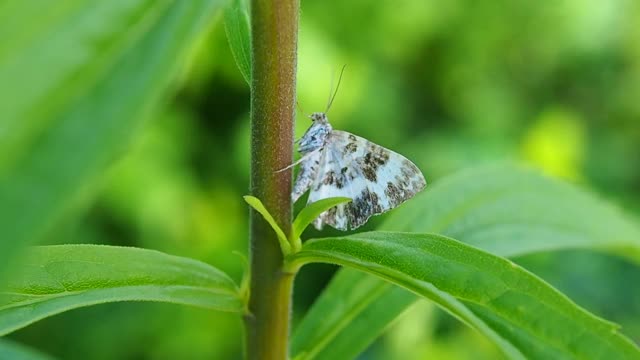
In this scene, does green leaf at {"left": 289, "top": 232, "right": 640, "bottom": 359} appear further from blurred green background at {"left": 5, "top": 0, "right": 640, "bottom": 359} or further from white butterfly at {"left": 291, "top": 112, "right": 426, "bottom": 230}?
blurred green background at {"left": 5, "top": 0, "right": 640, "bottom": 359}

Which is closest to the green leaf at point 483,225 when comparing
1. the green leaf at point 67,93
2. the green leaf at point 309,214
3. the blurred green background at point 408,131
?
the green leaf at point 309,214

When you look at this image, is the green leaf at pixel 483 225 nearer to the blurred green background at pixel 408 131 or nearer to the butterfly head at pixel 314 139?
the butterfly head at pixel 314 139

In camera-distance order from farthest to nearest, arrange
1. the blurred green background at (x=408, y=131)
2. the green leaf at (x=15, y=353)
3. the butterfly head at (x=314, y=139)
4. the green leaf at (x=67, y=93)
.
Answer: the blurred green background at (x=408, y=131) → the green leaf at (x=15, y=353) → the butterfly head at (x=314, y=139) → the green leaf at (x=67, y=93)

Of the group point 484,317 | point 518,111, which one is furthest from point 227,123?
point 484,317

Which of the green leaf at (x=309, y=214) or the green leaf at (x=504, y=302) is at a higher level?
the green leaf at (x=309, y=214)

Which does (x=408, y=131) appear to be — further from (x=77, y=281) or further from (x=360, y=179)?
(x=77, y=281)

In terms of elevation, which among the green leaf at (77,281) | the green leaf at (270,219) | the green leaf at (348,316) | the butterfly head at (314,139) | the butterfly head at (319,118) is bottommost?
the green leaf at (348,316)

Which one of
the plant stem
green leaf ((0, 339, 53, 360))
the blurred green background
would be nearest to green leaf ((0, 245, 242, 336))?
the plant stem

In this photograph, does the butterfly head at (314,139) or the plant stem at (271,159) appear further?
the butterfly head at (314,139)
